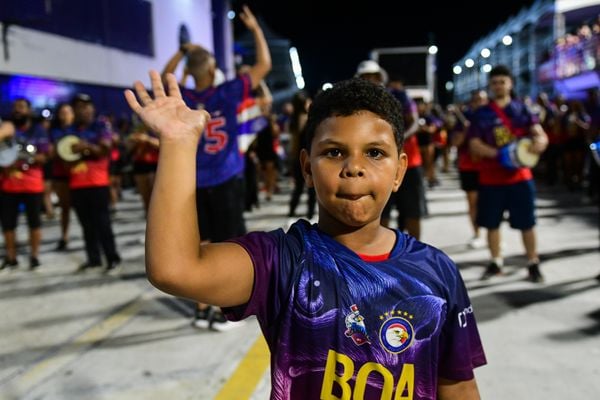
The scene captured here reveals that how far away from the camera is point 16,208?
6750mm

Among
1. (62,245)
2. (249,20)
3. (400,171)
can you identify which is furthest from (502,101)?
(62,245)

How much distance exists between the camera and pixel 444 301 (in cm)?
152

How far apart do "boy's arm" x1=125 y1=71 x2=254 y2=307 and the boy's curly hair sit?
339mm

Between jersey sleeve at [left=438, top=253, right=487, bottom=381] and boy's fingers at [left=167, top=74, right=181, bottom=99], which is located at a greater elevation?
boy's fingers at [left=167, top=74, right=181, bottom=99]

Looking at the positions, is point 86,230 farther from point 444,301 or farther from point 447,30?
point 447,30

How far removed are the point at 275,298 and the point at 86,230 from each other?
18.0 feet

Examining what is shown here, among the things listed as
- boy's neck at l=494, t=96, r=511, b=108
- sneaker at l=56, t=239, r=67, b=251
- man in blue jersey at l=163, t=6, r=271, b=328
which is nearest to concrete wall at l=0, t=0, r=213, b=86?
sneaker at l=56, t=239, r=67, b=251

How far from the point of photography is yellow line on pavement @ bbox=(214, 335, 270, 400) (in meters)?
3.22

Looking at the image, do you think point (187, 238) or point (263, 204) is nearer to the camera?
point (187, 238)

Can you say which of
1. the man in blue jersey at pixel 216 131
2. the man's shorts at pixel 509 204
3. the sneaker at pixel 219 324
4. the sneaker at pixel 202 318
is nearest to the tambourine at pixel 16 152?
the man in blue jersey at pixel 216 131

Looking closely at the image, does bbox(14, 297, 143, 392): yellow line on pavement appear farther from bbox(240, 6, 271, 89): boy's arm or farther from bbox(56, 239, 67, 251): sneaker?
bbox(56, 239, 67, 251): sneaker

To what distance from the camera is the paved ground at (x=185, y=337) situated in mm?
3330

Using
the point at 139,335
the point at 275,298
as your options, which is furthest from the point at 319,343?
the point at 139,335

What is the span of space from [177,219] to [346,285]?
1.54 feet
